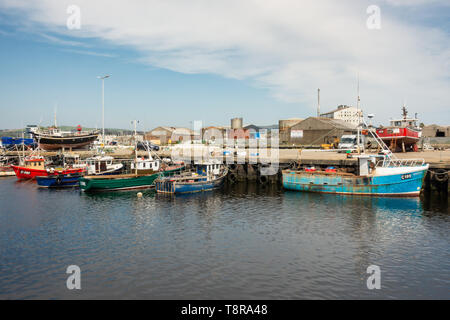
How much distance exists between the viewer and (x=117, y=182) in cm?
4278

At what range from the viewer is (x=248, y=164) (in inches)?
1996

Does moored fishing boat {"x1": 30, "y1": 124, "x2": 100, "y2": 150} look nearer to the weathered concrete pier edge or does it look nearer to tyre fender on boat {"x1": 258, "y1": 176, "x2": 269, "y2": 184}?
the weathered concrete pier edge

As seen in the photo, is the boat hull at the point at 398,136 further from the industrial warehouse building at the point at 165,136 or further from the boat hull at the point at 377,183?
the industrial warehouse building at the point at 165,136

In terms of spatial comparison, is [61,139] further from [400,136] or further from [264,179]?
[400,136]

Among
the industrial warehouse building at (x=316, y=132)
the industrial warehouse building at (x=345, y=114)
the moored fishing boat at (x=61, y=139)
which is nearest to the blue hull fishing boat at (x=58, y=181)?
the moored fishing boat at (x=61, y=139)

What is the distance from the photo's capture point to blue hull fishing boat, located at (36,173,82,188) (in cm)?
4631

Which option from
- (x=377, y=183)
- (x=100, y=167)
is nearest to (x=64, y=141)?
(x=100, y=167)

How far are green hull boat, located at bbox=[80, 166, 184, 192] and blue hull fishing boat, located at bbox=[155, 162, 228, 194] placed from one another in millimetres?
2930

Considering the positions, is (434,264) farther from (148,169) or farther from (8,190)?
(8,190)

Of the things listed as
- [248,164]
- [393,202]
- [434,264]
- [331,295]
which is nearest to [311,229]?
[434,264]

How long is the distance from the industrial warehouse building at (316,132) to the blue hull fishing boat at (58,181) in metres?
52.7

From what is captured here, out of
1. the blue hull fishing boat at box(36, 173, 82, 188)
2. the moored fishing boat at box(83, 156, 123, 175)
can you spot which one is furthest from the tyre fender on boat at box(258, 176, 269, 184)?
the blue hull fishing boat at box(36, 173, 82, 188)

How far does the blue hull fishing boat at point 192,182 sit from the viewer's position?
39.8 m

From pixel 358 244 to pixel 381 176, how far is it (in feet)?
54.9
